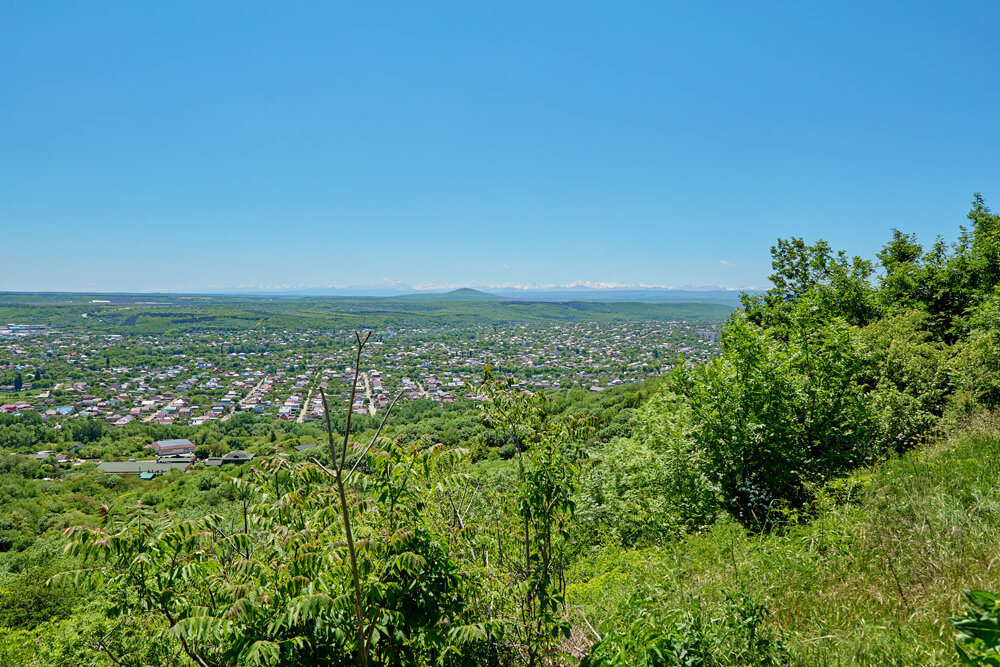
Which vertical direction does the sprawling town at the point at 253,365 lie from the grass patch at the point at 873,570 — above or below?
below

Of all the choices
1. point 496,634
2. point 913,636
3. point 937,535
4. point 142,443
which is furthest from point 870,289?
point 142,443

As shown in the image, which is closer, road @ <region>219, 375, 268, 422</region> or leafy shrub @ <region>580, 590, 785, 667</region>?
leafy shrub @ <region>580, 590, 785, 667</region>

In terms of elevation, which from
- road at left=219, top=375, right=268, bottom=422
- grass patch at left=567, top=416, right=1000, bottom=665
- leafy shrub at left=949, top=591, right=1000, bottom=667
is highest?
leafy shrub at left=949, top=591, right=1000, bottom=667

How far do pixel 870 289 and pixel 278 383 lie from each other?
106814 mm

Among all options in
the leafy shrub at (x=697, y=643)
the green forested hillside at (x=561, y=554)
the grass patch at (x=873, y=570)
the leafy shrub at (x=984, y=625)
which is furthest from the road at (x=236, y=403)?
the leafy shrub at (x=984, y=625)

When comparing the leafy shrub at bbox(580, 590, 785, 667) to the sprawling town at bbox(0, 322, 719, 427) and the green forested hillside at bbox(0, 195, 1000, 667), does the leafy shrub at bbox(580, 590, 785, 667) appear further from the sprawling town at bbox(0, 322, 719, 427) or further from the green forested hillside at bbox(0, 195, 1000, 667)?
the sprawling town at bbox(0, 322, 719, 427)

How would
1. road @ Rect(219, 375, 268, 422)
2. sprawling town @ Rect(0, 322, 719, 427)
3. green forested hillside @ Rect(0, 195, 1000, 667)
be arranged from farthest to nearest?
sprawling town @ Rect(0, 322, 719, 427)
road @ Rect(219, 375, 268, 422)
green forested hillside @ Rect(0, 195, 1000, 667)

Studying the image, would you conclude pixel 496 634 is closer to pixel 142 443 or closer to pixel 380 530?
pixel 380 530

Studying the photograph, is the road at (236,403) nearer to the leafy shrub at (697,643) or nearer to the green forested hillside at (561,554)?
the green forested hillside at (561,554)

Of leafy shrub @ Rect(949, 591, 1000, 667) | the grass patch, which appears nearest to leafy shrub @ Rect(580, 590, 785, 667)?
the grass patch

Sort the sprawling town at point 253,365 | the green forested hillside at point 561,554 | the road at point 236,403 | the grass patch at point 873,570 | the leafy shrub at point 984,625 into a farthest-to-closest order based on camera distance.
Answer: the sprawling town at point 253,365
the road at point 236,403
the grass patch at point 873,570
the green forested hillside at point 561,554
the leafy shrub at point 984,625

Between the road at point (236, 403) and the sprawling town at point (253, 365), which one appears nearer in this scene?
the road at point (236, 403)

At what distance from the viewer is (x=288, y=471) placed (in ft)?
11.0

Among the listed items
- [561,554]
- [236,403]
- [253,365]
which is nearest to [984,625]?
[561,554]
